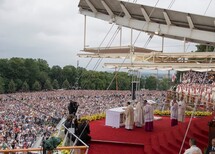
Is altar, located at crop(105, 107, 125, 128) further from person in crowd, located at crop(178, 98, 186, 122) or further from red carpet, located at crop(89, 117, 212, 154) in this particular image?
person in crowd, located at crop(178, 98, 186, 122)

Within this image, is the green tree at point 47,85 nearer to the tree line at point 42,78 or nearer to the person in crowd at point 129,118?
the tree line at point 42,78

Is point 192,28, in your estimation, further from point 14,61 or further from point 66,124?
point 14,61

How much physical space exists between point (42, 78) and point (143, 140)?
9525cm

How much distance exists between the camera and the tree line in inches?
3735

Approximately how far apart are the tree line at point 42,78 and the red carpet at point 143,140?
76550 mm

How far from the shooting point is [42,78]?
106 metres

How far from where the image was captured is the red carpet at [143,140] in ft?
36.9

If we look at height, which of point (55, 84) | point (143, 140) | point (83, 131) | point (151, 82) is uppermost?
point (151, 82)

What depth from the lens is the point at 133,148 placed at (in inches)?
487

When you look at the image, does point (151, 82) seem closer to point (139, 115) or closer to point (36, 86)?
point (36, 86)

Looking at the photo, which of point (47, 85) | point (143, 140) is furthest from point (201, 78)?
point (47, 85)

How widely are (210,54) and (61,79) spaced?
336 ft

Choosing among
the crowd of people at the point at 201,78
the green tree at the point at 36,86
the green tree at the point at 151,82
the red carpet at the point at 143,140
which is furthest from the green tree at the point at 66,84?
the red carpet at the point at 143,140

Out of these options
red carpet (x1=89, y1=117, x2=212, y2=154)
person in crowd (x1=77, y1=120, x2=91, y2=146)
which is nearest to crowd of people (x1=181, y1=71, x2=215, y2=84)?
red carpet (x1=89, y1=117, x2=212, y2=154)
